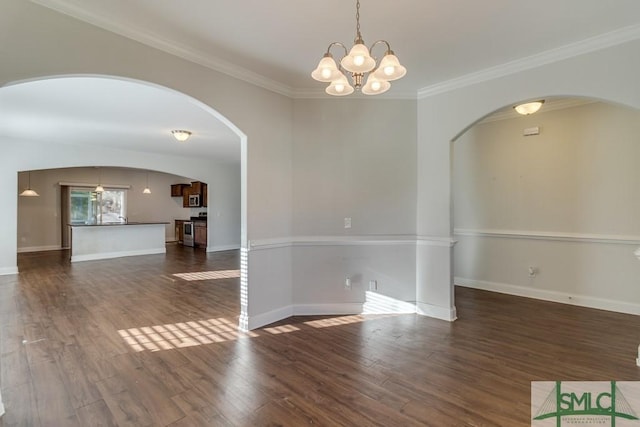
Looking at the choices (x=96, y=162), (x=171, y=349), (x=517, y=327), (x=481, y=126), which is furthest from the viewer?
(x=96, y=162)

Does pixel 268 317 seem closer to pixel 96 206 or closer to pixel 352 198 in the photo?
pixel 352 198

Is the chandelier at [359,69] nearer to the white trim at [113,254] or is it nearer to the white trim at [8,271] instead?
the white trim at [8,271]

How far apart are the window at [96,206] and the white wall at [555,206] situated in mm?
11216

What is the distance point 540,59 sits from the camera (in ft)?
9.89

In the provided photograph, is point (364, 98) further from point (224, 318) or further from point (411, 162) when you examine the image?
point (224, 318)

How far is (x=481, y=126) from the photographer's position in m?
5.10

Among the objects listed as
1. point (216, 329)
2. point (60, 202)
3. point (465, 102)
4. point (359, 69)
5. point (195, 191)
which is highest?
point (465, 102)

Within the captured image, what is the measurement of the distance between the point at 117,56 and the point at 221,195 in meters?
7.71

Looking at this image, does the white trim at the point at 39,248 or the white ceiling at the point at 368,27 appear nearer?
the white ceiling at the point at 368,27

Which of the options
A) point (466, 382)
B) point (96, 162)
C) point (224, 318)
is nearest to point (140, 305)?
point (224, 318)

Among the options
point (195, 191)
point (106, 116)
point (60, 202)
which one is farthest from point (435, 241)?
point (60, 202)

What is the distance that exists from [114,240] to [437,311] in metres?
8.75

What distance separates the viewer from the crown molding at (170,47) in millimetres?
2219

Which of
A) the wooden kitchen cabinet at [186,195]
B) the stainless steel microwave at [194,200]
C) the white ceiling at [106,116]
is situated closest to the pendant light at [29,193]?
the white ceiling at [106,116]
